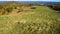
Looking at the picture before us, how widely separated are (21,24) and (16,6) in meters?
1.51

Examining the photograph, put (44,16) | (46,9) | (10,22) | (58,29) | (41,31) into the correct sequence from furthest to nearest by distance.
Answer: (46,9) < (44,16) < (10,22) < (58,29) < (41,31)

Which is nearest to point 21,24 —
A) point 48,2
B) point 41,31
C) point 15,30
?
point 15,30

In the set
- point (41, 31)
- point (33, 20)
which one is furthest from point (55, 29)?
point (33, 20)

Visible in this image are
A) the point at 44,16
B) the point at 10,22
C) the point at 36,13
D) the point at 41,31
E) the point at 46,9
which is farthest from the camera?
the point at 46,9

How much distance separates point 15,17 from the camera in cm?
397

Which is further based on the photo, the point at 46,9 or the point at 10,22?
the point at 46,9

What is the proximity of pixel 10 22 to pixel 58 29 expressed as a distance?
102cm

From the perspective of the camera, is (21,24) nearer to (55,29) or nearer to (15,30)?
(15,30)

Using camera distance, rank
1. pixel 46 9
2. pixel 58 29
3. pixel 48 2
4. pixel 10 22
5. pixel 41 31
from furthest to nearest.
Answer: pixel 48 2 → pixel 46 9 → pixel 10 22 → pixel 58 29 → pixel 41 31

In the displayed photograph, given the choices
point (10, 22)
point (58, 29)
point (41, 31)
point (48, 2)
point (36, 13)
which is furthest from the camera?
point (48, 2)

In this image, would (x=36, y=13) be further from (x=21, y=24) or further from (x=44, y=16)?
(x=21, y=24)

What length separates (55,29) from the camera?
329 centimetres

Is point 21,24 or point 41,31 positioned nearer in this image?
point 41,31

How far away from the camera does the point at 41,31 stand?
3117 millimetres
